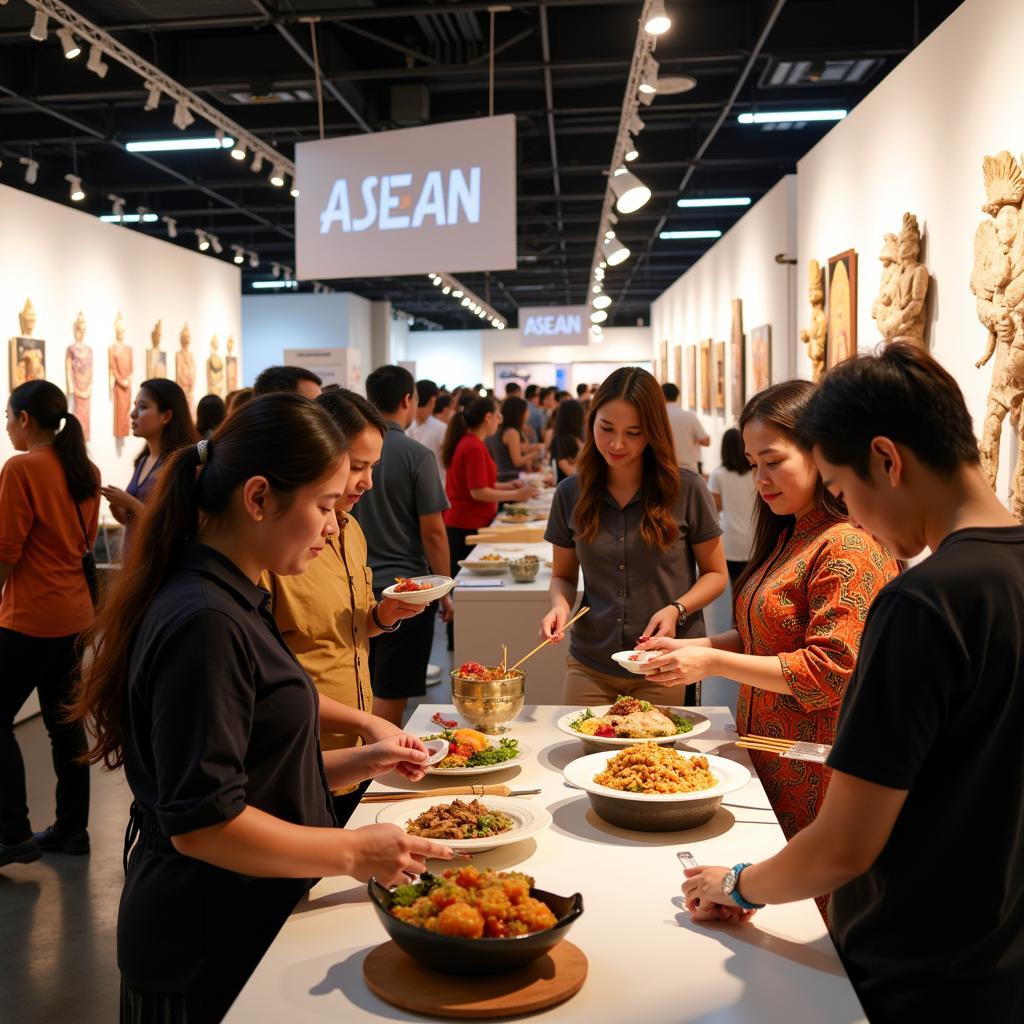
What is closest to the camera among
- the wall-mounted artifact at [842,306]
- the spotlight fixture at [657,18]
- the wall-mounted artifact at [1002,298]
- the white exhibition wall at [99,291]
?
the wall-mounted artifact at [1002,298]

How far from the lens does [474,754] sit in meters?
2.25

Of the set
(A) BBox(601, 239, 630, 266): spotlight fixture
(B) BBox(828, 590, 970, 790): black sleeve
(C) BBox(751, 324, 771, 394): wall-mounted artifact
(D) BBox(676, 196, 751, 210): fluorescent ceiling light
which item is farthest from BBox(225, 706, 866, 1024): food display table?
(D) BBox(676, 196, 751, 210): fluorescent ceiling light

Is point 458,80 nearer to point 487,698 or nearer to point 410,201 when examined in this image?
point 410,201

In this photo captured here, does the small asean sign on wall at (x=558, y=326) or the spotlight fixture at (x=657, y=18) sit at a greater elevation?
the spotlight fixture at (x=657, y=18)

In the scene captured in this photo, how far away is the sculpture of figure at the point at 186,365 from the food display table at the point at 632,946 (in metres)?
10.2

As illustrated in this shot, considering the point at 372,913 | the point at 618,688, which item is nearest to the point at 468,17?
the point at 618,688

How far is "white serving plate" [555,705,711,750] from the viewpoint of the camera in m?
2.29

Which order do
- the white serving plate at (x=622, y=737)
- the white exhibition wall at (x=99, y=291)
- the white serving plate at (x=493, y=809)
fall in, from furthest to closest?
the white exhibition wall at (x=99, y=291) → the white serving plate at (x=622, y=737) → the white serving plate at (x=493, y=809)

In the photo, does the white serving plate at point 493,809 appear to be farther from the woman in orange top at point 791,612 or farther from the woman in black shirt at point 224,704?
the woman in orange top at point 791,612

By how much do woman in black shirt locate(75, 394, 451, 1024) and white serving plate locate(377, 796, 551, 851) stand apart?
180 millimetres

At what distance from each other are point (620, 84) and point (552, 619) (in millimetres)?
7872

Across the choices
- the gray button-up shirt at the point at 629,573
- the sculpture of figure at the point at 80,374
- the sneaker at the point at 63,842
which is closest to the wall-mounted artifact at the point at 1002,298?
the gray button-up shirt at the point at 629,573

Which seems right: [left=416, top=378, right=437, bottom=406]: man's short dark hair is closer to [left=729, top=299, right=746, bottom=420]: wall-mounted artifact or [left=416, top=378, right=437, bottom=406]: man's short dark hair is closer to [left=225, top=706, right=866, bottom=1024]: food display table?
[left=729, top=299, right=746, bottom=420]: wall-mounted artifact

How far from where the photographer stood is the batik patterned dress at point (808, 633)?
2.16m
